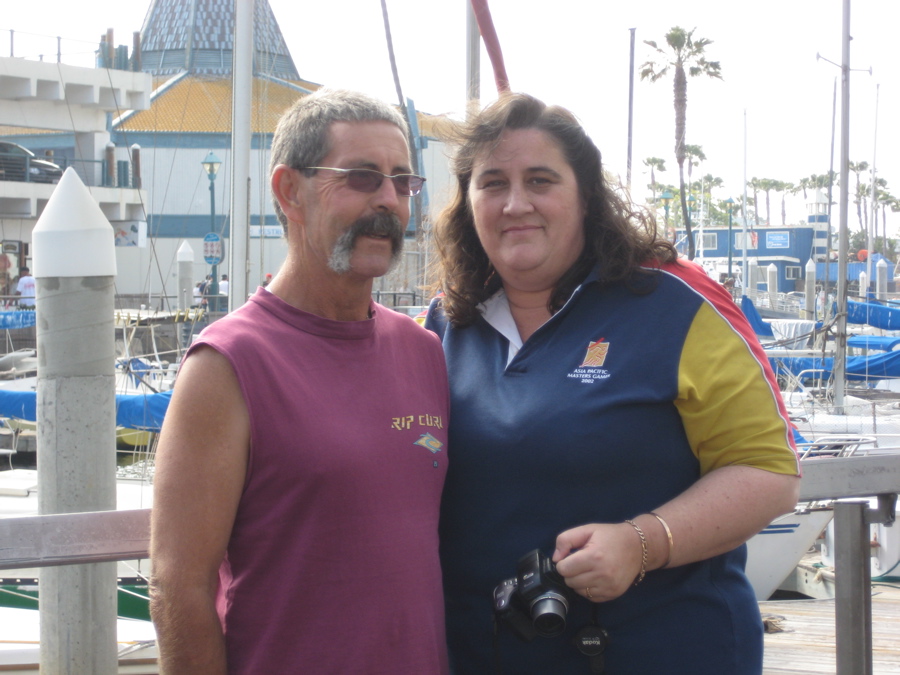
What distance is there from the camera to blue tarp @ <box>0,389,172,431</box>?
34.8ft

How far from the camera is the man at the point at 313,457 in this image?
69.7 inches

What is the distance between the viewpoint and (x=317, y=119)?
2064 millimetres

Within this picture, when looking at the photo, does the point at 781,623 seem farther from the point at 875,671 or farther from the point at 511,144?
the point at 511,144

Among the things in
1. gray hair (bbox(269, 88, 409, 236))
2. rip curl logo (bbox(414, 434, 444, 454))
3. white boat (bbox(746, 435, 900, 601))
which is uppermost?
gray hair (bbox(269, 88, 409, 236))

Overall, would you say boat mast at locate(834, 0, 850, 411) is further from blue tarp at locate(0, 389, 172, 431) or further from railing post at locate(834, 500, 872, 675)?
railing post at locate(834, 500, 872, 675)

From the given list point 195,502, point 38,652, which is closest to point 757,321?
point 38,652

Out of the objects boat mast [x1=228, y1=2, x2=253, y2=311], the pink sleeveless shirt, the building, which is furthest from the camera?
the building

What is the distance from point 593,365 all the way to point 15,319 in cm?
1793

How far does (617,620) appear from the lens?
6.77 ft

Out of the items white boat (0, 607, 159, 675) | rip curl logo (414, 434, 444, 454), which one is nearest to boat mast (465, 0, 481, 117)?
white boat (0, 607, 159, 675)

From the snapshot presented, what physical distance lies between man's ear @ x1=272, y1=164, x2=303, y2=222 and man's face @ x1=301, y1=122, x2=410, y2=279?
0.03 metres

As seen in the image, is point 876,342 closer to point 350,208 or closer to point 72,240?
point 72,240

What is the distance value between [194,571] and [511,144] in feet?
4.13

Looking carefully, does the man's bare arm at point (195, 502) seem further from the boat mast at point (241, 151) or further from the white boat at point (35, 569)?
Result: the boat mast at point (241, 151)
